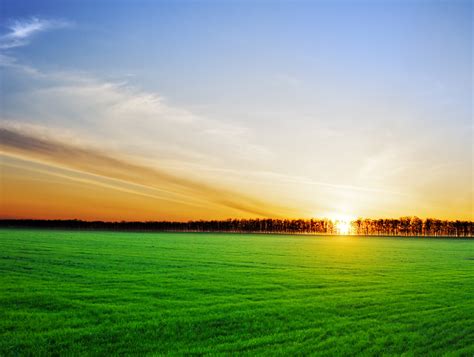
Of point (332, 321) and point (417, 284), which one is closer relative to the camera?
point (332, 321)

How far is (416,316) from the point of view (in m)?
15.2

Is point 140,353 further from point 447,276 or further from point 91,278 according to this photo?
point 447,276

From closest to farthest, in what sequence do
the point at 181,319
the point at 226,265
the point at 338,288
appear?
1. the point at 181,319
2. the point at 338,288
3. the point at 226,265

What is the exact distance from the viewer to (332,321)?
14164mm

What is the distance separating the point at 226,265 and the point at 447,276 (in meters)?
14.6

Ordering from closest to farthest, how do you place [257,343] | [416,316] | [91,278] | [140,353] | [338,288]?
1. [140,353]
2. [257,343]
3. [416,316]
4. [338,288]
5. [91,278]

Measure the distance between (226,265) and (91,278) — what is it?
10.9 meters

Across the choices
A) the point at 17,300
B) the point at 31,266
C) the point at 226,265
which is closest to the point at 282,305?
the point at 17,300

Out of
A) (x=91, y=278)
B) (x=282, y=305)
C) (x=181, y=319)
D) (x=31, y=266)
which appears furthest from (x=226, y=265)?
(x=181, y=319)

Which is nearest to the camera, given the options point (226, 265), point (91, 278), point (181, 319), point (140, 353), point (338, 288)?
point (140, 353)

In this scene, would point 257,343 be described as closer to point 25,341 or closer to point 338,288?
point 25,341

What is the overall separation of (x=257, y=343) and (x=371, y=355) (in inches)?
114

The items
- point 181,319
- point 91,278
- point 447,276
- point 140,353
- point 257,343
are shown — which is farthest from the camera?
point 447,276

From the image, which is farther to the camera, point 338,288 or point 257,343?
point 338,288
